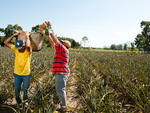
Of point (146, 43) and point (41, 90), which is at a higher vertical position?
point (146, 43)

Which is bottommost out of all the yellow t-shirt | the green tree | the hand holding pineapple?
the yellow t-shirt

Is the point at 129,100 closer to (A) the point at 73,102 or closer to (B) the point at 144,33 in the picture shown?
(A) the point at 73,102

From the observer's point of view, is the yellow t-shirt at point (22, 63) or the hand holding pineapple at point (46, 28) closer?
the hand holding pineapple at point (46, 28)

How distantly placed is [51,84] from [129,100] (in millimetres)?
2038

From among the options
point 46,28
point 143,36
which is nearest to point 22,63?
point 46,28

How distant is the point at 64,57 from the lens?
8.77 ft

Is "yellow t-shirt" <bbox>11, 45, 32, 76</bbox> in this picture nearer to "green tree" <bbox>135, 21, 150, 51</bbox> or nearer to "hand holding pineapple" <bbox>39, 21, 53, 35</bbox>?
"hand holding pineapple" <bbox>39, 21, 53, 35</bbox>

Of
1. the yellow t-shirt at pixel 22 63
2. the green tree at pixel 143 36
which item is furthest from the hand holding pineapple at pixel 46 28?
the green tree at pixel 143 36

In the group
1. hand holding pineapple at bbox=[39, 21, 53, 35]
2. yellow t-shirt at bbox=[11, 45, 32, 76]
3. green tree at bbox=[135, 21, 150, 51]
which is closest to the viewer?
hand holding pineapple at bbox=[39, 21, 53, 35]

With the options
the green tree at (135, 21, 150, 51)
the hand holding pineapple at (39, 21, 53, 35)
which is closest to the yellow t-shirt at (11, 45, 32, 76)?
the hand holding pineapple at (39, 21, 53, 35)

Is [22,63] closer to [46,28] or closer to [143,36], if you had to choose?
[46,28]

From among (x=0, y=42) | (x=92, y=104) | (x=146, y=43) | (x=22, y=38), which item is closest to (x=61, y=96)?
(x=92, y=104)

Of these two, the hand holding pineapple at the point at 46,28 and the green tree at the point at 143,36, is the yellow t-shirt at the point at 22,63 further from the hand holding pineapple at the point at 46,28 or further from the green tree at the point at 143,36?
the green tree at the point at 143,36

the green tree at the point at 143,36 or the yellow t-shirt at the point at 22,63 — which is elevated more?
the green tree at the point at 143,36
